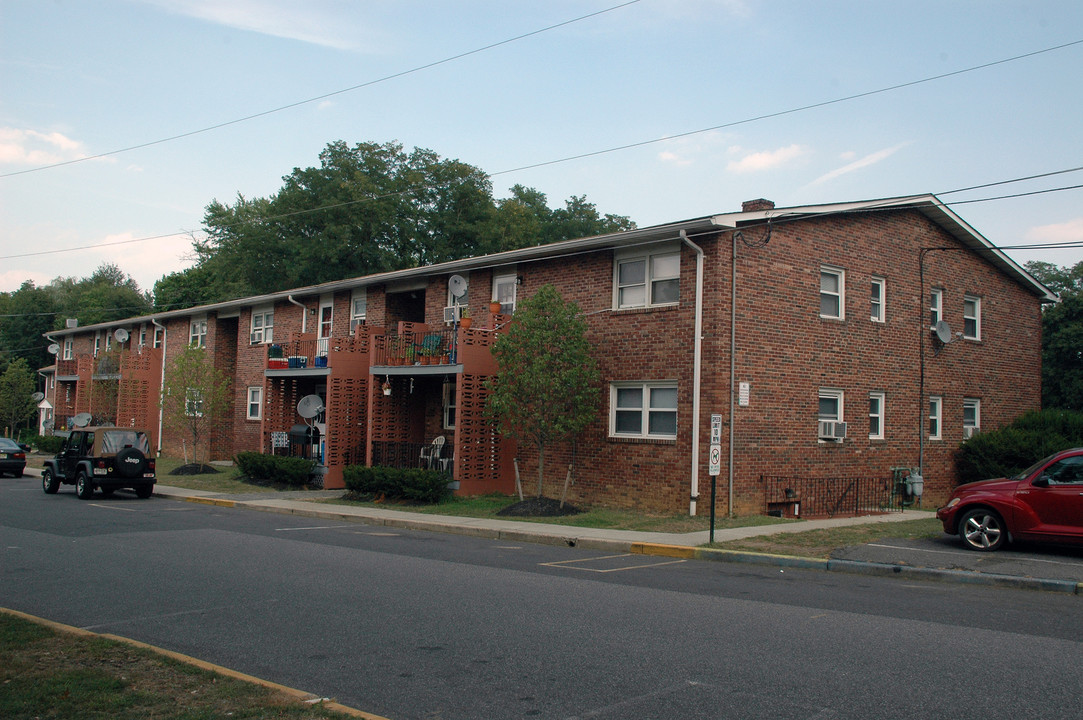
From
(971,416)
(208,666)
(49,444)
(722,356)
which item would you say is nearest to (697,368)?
(722,356)

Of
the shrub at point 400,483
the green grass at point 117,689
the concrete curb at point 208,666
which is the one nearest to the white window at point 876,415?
the shrub at point 400,483

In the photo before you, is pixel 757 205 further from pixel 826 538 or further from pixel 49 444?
pixel 49 444

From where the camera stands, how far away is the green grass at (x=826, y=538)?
13.7m

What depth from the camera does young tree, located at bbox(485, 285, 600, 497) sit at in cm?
1856

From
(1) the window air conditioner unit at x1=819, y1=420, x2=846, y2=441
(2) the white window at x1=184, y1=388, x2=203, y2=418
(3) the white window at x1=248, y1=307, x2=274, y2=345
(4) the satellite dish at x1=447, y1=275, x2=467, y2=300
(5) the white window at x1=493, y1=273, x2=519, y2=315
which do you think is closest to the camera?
(1) the window air conditioner unit at x1=819, y1=420, x2=846, y2=441

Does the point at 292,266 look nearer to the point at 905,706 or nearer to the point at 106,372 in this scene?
the point at 106,372

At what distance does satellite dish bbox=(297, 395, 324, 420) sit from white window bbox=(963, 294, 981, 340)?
61.0 feet

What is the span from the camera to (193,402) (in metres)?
30.4

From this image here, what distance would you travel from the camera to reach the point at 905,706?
5691 mm

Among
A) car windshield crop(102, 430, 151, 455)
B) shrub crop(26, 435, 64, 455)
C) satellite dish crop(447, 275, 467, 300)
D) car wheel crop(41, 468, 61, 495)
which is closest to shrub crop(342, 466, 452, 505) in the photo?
satellite dish crop(447, 275, 467, 300)

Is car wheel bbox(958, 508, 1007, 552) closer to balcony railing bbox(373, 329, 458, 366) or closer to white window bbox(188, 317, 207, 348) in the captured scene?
balcony railing bbox(373, 329, 458, 366)

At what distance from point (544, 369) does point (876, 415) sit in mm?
8827

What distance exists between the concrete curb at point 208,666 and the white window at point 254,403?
26.2 m

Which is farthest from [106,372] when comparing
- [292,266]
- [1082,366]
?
[1082,366]
